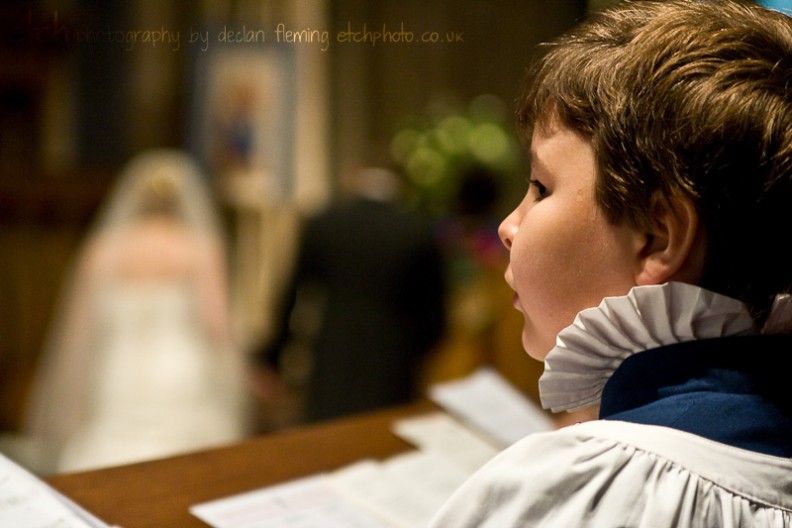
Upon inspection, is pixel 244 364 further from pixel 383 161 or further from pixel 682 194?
pixel 682 194

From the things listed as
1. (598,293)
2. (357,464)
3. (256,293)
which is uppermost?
(598,293)

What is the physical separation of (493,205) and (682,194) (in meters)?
2.64

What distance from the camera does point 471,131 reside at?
11.1 feet

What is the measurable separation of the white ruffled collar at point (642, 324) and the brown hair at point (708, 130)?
0.02m

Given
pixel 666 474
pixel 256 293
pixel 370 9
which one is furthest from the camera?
pixel 256 293

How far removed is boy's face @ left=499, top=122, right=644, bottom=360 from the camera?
72cm

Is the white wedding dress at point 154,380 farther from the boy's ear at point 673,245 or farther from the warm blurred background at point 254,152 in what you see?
the boy's ear at point 673,245

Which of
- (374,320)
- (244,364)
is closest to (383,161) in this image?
(374,320)

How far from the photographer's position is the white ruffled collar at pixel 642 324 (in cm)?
67

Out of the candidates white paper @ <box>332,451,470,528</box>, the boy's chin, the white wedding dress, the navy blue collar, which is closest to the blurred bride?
the white wedding dress

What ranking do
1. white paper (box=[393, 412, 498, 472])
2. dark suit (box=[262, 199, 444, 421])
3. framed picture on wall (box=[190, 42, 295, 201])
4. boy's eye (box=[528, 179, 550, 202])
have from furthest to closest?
framed picture on wall (box=[190, 42, 295, 201]), dark suit (box=[262, 199, 444, 421]), white paper (box=[393, 412, 498, 472]), boy's eye (box=[528, 179, 550, 202])

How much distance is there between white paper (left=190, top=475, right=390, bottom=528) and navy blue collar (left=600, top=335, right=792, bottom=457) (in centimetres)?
41

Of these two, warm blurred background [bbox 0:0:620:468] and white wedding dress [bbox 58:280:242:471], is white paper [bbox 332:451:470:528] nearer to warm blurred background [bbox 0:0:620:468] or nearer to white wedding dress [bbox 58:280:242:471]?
warm blurred background [bbox 0:0:620:468]

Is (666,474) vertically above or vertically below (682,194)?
below
